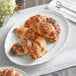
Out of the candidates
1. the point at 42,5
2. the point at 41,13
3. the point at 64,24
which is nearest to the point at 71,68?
the point at 64,24

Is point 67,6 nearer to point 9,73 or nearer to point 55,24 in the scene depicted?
point 55,24

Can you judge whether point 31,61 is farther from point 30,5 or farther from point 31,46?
point 30,5

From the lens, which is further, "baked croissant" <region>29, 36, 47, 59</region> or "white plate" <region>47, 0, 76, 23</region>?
"white plate" <region>47, 0, 76, 23</region>

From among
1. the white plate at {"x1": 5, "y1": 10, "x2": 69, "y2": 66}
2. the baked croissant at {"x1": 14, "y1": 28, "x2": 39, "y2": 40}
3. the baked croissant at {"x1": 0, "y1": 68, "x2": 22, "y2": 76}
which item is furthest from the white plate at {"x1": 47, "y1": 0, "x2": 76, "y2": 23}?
the baked croissant at {"x1": 0, "y1": 68, "x2": 22, "y2": 76}

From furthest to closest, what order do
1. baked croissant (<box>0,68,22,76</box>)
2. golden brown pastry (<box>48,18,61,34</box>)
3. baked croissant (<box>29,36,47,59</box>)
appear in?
1. golden brown pastry (<box>48,18,61,34</box>)
2. baked croissant (<box>29,36,47,59</box>)
3. baked croissant (<box>0,68,22,76</box>)

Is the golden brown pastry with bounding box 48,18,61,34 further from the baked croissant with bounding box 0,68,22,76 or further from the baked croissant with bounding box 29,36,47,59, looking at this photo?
the baked croissant with bounding box 0,68,22,76

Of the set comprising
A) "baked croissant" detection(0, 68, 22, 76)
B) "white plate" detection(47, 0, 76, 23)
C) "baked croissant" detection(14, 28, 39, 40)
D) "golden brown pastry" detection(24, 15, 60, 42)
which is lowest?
"baked croissant" detection(0, 68, 22, 76)

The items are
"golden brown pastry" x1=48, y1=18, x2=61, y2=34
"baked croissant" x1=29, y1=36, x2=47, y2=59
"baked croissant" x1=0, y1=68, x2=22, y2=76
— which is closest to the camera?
"baked croissant" x1=0, y1=68, x2=22, y2=76

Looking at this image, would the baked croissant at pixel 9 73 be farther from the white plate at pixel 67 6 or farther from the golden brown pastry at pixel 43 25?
the white plate at pixel 67 6

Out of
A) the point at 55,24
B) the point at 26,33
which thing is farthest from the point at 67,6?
the point at 26,33

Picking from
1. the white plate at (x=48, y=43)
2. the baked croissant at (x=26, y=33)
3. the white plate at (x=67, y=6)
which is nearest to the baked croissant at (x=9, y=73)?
the white plate at (x=48, y=43)
